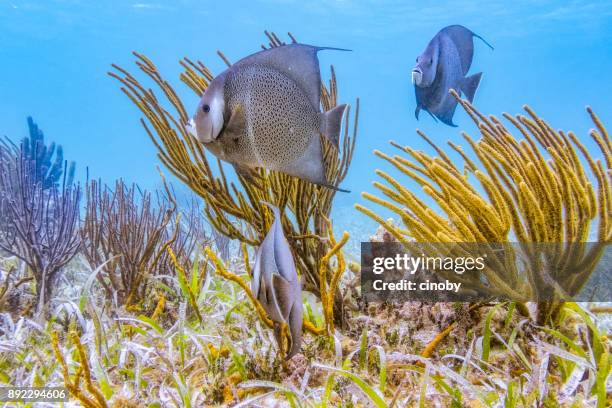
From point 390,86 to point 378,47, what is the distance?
176ft

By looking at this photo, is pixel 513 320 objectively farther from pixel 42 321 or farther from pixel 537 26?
pixel 537 26

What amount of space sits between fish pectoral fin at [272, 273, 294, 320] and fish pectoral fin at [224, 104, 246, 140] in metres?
0.60

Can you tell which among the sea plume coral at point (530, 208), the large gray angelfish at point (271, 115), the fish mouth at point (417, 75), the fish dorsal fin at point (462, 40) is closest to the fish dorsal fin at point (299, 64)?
the large gray angelfish at point (271, 115)

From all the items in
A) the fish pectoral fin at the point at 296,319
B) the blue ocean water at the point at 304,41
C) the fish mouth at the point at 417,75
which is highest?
the blue ocean water at the point at 304,41

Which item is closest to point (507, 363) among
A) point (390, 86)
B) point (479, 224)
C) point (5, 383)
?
point (479, 224)

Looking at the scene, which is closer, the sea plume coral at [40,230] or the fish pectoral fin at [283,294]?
the fish pectoral fin at [283,294]

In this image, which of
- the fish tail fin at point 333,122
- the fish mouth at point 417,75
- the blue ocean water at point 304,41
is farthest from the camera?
the blue ocean water at point 304,41

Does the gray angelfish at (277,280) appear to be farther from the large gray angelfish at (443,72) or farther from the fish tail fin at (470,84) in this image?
the fish tail fin at (470,84)

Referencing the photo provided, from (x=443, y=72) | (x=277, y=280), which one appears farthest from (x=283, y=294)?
(x=443, y=72)

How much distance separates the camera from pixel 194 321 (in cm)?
297

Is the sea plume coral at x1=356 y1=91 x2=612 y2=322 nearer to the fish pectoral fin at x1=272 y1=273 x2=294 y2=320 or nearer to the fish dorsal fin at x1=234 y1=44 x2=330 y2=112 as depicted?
the fish dorsal fin at x1=234 y1=44 x2=330 y2=112

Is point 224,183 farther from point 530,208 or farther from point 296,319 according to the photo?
point 530,208

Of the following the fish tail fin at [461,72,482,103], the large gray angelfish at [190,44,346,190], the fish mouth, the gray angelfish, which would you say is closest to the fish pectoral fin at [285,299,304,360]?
the gray angelfish

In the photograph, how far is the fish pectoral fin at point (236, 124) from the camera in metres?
1.60
